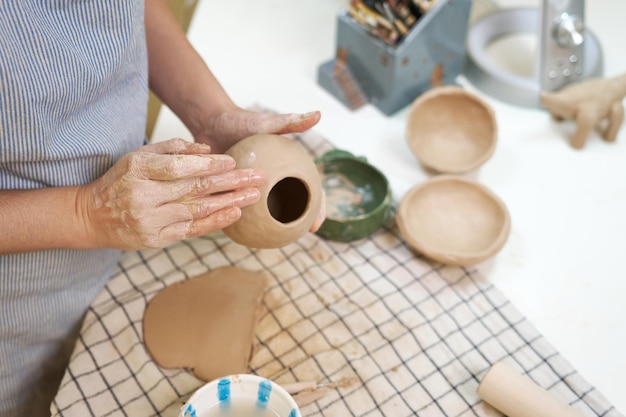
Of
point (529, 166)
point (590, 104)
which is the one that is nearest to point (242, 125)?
point (529, 166)

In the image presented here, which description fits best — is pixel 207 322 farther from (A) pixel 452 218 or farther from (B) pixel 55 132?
(A) pixel 452 218

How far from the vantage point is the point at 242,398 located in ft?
3.14

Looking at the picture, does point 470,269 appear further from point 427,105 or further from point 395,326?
point 427,105

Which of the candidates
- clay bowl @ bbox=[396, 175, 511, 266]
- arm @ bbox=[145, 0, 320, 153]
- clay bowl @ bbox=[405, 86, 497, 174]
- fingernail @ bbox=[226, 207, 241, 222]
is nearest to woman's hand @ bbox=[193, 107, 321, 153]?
arm @ bbox=[145, 0, 320, 153]

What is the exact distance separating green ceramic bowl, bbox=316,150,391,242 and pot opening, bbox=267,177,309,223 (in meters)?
0.20

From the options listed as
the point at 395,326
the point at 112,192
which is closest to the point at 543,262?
the point at 395,326

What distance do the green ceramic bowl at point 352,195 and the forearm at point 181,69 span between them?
30cm

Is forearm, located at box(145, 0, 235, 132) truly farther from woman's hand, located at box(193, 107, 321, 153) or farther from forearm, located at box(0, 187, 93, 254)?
forearm, located at box(0, 187, 93, 254)

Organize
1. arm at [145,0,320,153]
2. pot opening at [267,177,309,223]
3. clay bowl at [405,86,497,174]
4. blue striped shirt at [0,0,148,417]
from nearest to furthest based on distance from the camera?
blue striped shirt at [0,0,148,417]
pot opening at [267,177,309,223]
arm at [145,0,320,153]
clay bowl at [405,86,497,174]

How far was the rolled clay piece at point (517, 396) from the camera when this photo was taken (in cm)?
101

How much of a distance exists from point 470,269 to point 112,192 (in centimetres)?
71

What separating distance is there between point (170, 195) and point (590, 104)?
103cm

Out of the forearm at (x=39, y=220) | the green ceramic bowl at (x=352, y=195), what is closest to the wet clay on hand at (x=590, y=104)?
the green ceramic bowl at (x=352, y=195)

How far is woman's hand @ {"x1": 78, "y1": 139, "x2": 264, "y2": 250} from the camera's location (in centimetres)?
95
